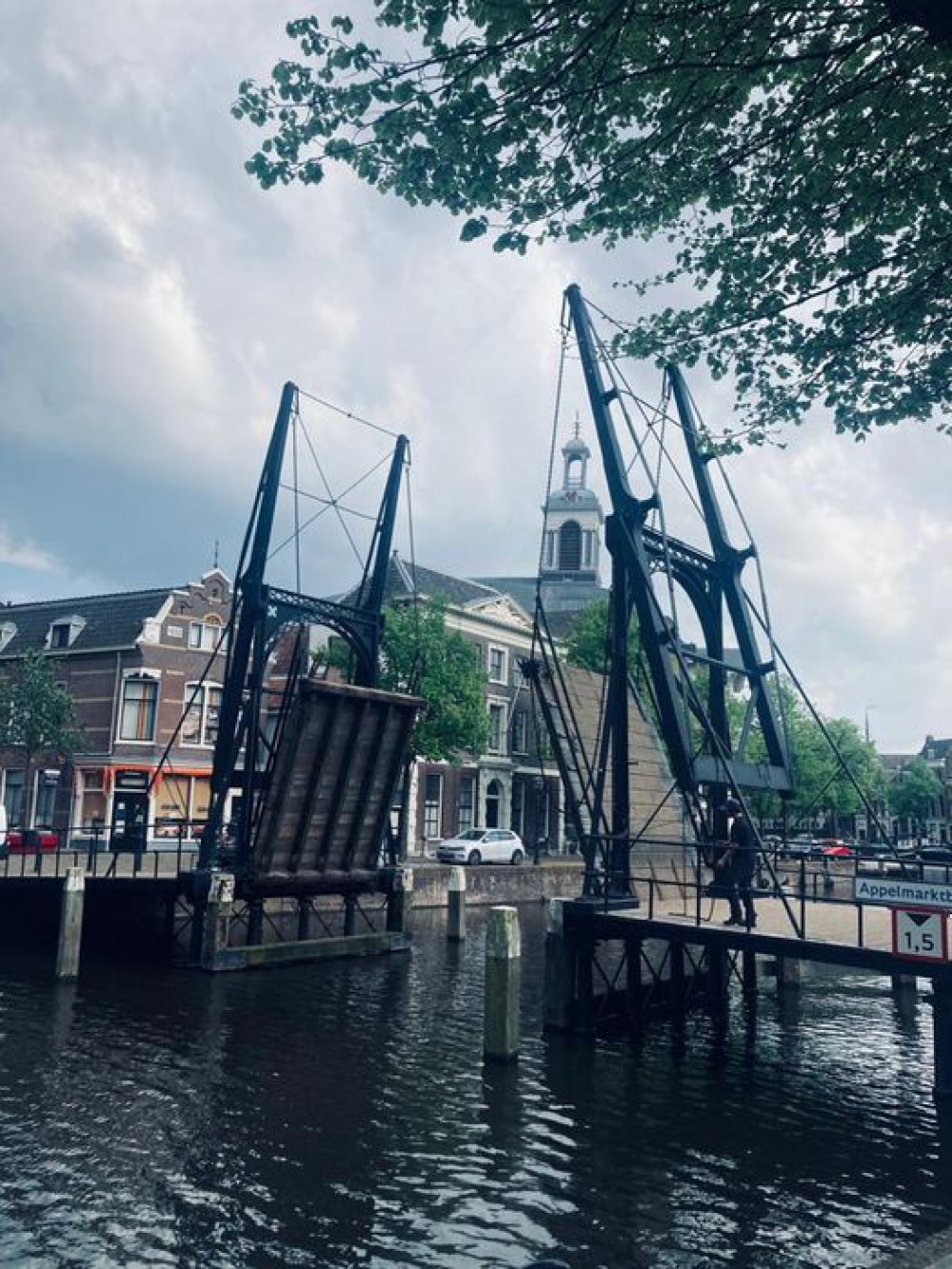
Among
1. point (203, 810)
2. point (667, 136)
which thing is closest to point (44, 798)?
point (203, 810)

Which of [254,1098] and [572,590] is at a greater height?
[572,590]

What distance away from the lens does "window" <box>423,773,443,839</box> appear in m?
A: 41.7

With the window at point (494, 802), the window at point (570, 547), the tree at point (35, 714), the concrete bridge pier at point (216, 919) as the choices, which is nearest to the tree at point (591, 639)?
the window at point (494, 802)

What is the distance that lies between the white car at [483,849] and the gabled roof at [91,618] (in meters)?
14.7

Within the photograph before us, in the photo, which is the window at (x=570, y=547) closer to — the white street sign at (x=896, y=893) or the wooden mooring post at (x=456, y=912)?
the wooden mooring post at (x=456, y=912)

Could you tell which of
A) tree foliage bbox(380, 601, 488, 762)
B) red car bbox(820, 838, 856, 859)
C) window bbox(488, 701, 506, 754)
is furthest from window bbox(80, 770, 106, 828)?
red car bbox(820, 838, 856, 859)

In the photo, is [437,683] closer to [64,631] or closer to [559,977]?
[64,631]

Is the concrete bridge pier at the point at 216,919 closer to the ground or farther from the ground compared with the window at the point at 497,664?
closer to the ground

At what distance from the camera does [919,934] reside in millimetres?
10961

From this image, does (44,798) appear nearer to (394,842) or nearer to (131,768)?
(131,768)

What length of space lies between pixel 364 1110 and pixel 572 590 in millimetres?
59178

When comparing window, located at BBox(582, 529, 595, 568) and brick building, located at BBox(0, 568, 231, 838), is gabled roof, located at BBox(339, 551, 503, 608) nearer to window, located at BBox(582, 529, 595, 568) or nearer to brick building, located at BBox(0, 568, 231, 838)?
brick building, located at BBox(0, 568, 231, 838)

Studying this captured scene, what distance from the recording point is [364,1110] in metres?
10.8

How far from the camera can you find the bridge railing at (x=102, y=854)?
834 inches
